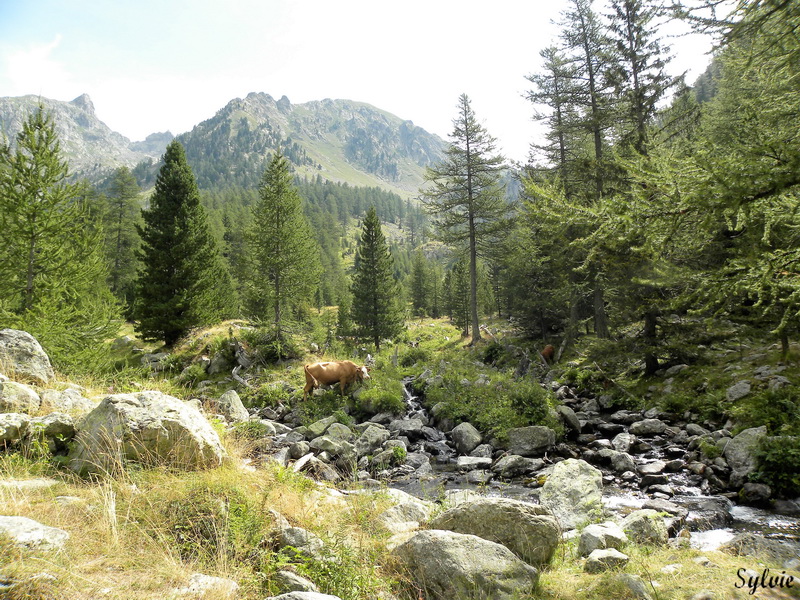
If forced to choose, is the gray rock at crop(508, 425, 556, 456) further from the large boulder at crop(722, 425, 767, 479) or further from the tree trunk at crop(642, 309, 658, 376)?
the tree trunk at crop(642, 309, 658, 376)

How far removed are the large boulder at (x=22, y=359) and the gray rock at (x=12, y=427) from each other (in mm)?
2483

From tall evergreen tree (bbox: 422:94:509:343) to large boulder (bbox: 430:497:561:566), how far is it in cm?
2215

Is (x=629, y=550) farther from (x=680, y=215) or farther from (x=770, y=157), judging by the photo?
(x=770, y=157)

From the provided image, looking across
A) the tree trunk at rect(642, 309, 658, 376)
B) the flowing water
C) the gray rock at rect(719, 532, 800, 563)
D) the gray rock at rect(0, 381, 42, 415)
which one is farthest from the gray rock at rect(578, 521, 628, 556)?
the tree trunk at rect(642, 309, 658, 376)

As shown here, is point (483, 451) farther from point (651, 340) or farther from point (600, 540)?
point (651, 340)

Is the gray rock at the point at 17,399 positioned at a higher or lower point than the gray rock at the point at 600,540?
higher

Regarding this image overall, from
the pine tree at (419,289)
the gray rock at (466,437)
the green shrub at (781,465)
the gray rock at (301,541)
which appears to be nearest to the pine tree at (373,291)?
the gray rock at (466,437)

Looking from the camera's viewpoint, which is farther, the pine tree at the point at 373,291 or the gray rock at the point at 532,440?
the pine tree at the point at 373,291

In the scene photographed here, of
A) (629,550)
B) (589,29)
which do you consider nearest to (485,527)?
(629,550)

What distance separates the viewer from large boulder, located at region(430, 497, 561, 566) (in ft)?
16.2

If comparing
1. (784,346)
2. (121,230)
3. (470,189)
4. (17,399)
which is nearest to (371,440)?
(17,399)

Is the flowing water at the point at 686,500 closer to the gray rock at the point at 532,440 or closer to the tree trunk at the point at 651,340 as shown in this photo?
the gray rock at the point at 532,440

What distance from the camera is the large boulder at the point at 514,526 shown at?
494 centimetres

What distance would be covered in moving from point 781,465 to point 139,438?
10850 mm
